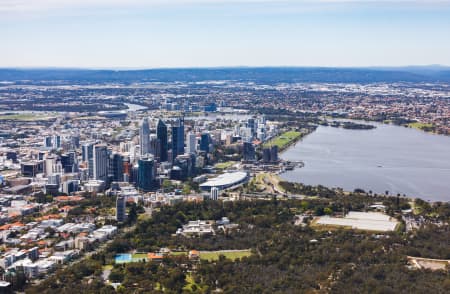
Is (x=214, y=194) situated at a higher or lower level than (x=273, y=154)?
lower

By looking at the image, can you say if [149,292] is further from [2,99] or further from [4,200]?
[2,99]

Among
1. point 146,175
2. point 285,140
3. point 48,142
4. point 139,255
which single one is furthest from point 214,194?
point 285,140

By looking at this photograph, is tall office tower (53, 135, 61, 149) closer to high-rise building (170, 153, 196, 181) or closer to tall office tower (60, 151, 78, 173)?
tall office tower (60, 151, 78, 173)

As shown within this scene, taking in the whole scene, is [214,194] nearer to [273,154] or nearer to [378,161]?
[273,154]

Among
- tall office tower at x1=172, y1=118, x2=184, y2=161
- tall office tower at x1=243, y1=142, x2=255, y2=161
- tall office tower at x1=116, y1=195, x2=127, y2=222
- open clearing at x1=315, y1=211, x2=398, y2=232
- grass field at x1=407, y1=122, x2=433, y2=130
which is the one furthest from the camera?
grass field at x1=407, y1=122, x2=433, y2=130

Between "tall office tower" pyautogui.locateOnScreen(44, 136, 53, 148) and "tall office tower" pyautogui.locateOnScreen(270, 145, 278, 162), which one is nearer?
"tall office tower" pyautogui.locateOnScreen(270, 145, 278, 162)

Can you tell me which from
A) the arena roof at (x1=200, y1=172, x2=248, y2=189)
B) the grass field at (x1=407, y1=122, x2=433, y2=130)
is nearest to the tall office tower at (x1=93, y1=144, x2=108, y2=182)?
the arena roof at (x1=200, y1=172, x2=248, y2=189)

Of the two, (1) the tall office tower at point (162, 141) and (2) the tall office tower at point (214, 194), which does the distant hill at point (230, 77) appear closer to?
(1) the tall office tower at point (162, 141)
